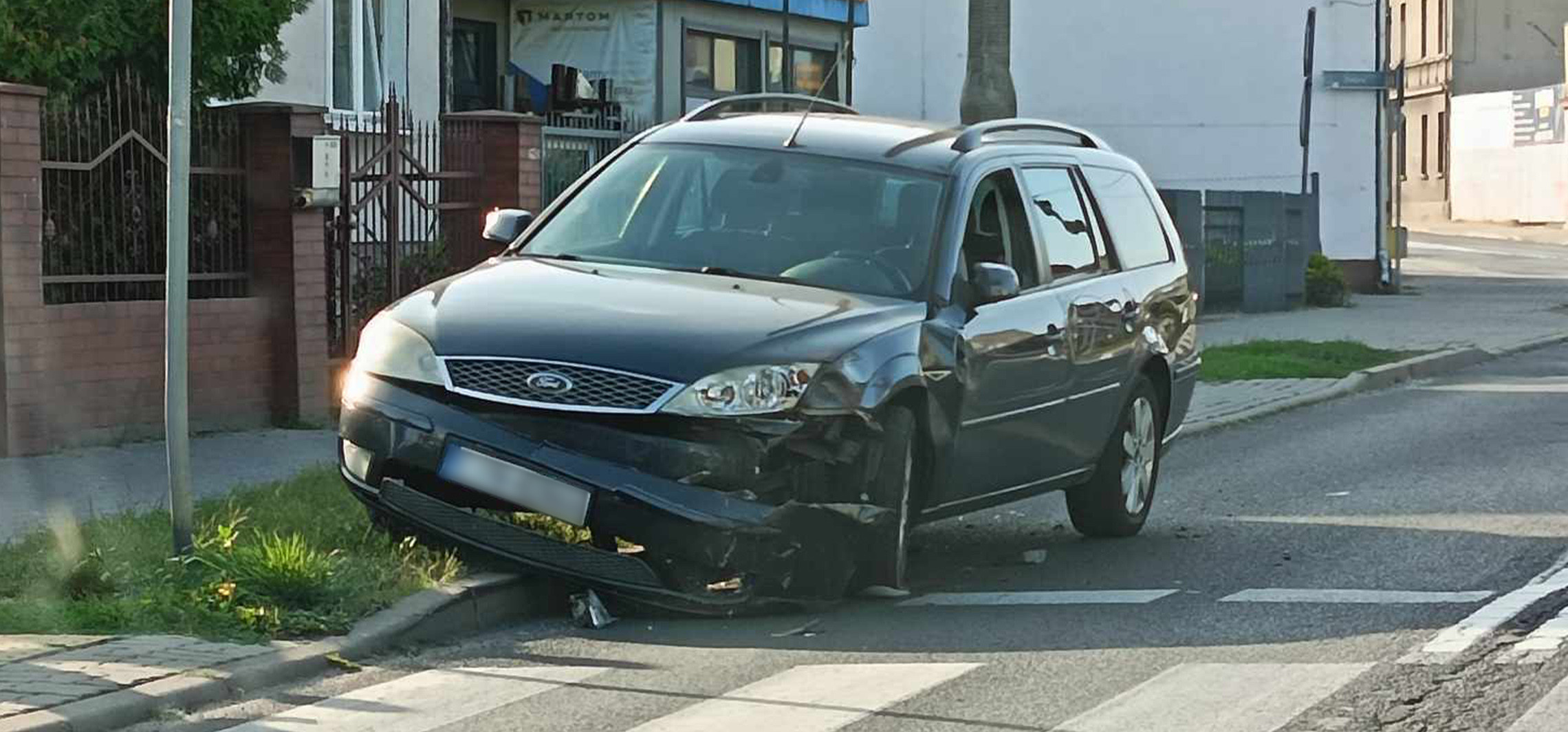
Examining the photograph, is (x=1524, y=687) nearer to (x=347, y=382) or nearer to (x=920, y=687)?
(x=920, y=687)

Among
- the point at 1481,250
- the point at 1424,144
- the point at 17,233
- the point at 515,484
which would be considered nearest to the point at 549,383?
the point at 515,484

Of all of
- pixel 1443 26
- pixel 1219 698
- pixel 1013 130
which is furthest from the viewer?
pixel 1443 26

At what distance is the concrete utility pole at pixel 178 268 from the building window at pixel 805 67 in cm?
2024

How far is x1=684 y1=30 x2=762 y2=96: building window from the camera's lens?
26203 millimetres

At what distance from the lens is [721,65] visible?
2688 centimetres

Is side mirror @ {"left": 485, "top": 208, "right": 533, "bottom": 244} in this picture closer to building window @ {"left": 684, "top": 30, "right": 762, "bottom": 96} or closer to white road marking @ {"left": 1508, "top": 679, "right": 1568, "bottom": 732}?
white road marking @ {"left": 1508, "top": 679, "right": 1568, "bottom": 732}

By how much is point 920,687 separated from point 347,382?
2.74m

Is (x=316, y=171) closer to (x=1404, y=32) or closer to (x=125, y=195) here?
(x=125, y=195)

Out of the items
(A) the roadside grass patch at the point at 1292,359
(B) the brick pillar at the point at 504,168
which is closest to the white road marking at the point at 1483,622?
(B) the brick pillar at the point at 504,168

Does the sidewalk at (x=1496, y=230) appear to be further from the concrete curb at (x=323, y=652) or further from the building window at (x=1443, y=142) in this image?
the concrete curb at (x=323, y=652)

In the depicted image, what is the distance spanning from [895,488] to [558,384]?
127 cm

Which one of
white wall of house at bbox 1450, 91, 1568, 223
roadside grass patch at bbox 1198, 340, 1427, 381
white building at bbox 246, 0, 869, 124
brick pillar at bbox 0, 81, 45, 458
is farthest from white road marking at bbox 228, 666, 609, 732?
white wall of house at bbox 1450, 91, 1568, 223

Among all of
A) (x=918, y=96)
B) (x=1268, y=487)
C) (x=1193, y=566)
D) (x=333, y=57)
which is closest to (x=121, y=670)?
(x=1193, y=566)

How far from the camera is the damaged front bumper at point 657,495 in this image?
7.62 meters
